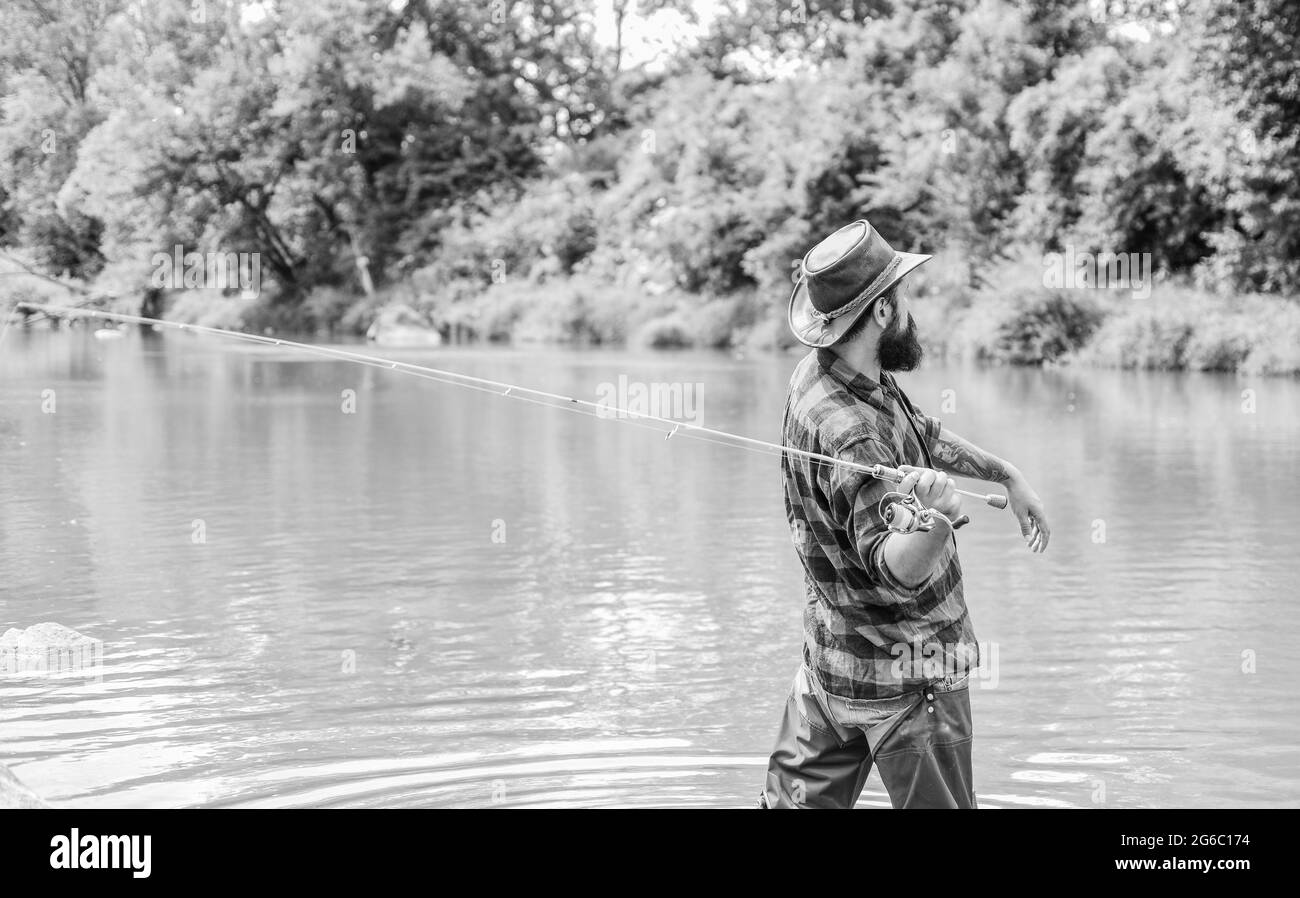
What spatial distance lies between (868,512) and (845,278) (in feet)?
1.82

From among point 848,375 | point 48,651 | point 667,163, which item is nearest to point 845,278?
point 848,375

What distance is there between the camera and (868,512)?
3668mm

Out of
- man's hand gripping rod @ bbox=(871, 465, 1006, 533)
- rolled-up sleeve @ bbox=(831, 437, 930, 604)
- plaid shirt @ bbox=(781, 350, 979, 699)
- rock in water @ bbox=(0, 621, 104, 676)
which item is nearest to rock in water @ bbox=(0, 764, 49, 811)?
plaid shirt @ bbox=(781, 350, 979, 699)

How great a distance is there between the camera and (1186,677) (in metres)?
8.04

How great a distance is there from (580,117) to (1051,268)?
31594 millimetres

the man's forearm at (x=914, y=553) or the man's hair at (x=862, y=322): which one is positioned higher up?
A: the man's hair at (x=862, y=322)

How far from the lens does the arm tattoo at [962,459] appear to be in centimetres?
423

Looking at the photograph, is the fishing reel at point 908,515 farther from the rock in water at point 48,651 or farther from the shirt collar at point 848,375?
the rock in water at point 48,651

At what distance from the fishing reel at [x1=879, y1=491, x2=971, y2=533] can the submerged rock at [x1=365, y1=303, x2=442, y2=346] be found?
46110mm

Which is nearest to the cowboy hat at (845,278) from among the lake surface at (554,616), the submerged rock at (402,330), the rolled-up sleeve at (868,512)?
the rolled-up sleeve at (868,512)

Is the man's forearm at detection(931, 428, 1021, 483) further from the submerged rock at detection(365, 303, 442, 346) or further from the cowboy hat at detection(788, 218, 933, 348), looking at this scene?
the submerged rock at detection(365, 303, 442, 346)

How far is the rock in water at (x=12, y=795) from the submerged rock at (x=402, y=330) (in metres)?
45.1
